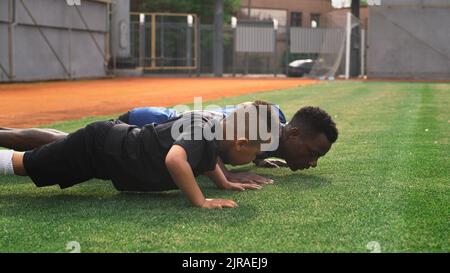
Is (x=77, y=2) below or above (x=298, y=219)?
above

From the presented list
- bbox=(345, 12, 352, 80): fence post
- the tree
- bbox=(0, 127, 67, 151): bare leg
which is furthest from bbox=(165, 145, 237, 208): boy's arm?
the tree

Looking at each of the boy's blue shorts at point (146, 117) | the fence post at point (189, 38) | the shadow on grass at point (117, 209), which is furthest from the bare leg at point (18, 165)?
the fence post at point (189, 38)

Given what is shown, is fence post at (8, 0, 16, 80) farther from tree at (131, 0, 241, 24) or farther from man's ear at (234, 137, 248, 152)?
tree at (131, 0, 241, 24)

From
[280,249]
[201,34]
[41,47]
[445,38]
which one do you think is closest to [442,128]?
[280,249]

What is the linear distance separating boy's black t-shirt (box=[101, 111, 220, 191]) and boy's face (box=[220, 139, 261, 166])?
0.10 metres

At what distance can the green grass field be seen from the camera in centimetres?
257

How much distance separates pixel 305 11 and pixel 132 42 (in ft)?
90.0

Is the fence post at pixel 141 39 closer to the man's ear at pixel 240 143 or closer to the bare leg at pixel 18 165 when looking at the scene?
the bare leg at pixel 18 165

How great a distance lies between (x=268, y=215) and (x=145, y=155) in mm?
786

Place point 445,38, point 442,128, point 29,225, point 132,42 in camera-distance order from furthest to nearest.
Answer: point 132,42, point 445,38, point 442,128, point 29,225

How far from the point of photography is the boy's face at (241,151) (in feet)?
11.2

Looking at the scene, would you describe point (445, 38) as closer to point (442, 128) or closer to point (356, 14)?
point (356, 14)
